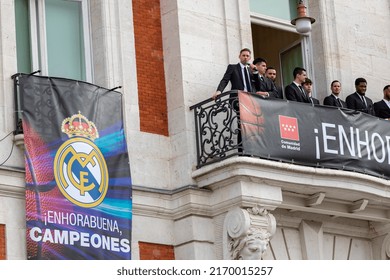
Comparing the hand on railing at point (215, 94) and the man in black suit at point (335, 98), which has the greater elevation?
the man in black suit at point (335, 98)

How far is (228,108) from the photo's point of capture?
901 inches

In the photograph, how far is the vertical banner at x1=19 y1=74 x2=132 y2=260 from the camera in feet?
70.1

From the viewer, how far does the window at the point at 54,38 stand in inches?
896

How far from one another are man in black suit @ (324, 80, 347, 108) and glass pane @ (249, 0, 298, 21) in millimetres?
1671

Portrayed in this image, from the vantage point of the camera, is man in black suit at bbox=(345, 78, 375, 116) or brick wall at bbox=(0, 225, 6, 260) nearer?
brick wall at bbox=(0, 225, 6, 260)

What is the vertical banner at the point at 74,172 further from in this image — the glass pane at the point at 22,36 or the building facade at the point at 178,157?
the glass pane at the point at 22,36

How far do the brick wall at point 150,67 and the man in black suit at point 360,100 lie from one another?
3.26 metres

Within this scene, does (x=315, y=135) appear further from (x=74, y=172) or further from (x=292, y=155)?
(x=74, y=172)

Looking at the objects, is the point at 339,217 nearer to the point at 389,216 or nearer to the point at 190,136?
A: the point at 389,216

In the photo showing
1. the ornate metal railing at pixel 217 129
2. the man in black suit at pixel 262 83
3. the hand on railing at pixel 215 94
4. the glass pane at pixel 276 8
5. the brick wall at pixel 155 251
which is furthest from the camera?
the glass pane at pixel 276 8

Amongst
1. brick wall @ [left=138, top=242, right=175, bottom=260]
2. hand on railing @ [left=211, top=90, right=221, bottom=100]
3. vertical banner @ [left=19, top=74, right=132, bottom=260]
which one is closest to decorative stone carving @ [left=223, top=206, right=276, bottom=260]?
brick wall @ [left=138, top=242, right=175, bottom=260]

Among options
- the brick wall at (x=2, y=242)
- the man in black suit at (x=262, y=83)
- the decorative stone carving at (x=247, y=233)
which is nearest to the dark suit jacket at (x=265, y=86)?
the man in black suit at (x=262, y=83)

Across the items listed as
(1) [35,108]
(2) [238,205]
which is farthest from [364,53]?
(1) [35,108]

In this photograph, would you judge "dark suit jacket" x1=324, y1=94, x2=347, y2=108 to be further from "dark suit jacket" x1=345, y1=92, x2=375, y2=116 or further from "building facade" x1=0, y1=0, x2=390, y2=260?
"building facade" x1=0, y1=0, x2=390, y2=260
